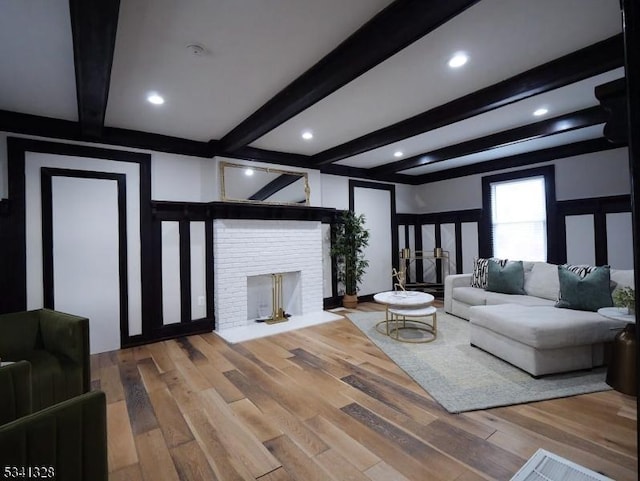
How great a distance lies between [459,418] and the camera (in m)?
2.15

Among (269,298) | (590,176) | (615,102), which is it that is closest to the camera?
(615,102)

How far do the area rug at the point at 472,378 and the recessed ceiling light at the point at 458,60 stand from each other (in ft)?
8.53

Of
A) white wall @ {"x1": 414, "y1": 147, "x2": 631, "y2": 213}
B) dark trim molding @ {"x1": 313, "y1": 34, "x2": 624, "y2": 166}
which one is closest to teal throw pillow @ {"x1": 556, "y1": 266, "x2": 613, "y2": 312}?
white wall @ {"x1": 414, "y1": 147, "x2": 631, "y2": 213}

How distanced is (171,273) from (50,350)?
1.71 meters

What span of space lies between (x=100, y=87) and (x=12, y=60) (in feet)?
1.89

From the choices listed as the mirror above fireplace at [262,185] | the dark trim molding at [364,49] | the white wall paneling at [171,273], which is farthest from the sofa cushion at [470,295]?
the white wall paneling at [171,273]

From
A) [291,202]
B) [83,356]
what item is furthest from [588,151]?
[83,356]

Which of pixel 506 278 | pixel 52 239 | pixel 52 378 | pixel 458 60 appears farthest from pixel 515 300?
pixel 52 239

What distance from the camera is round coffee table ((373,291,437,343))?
365cm

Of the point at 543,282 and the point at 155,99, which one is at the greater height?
the point at 155,99

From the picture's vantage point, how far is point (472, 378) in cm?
271

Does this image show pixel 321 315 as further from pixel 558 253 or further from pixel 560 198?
pixel 560 198

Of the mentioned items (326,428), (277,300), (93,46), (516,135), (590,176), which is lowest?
(326,428)

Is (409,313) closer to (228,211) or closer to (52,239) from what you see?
(228,211)
